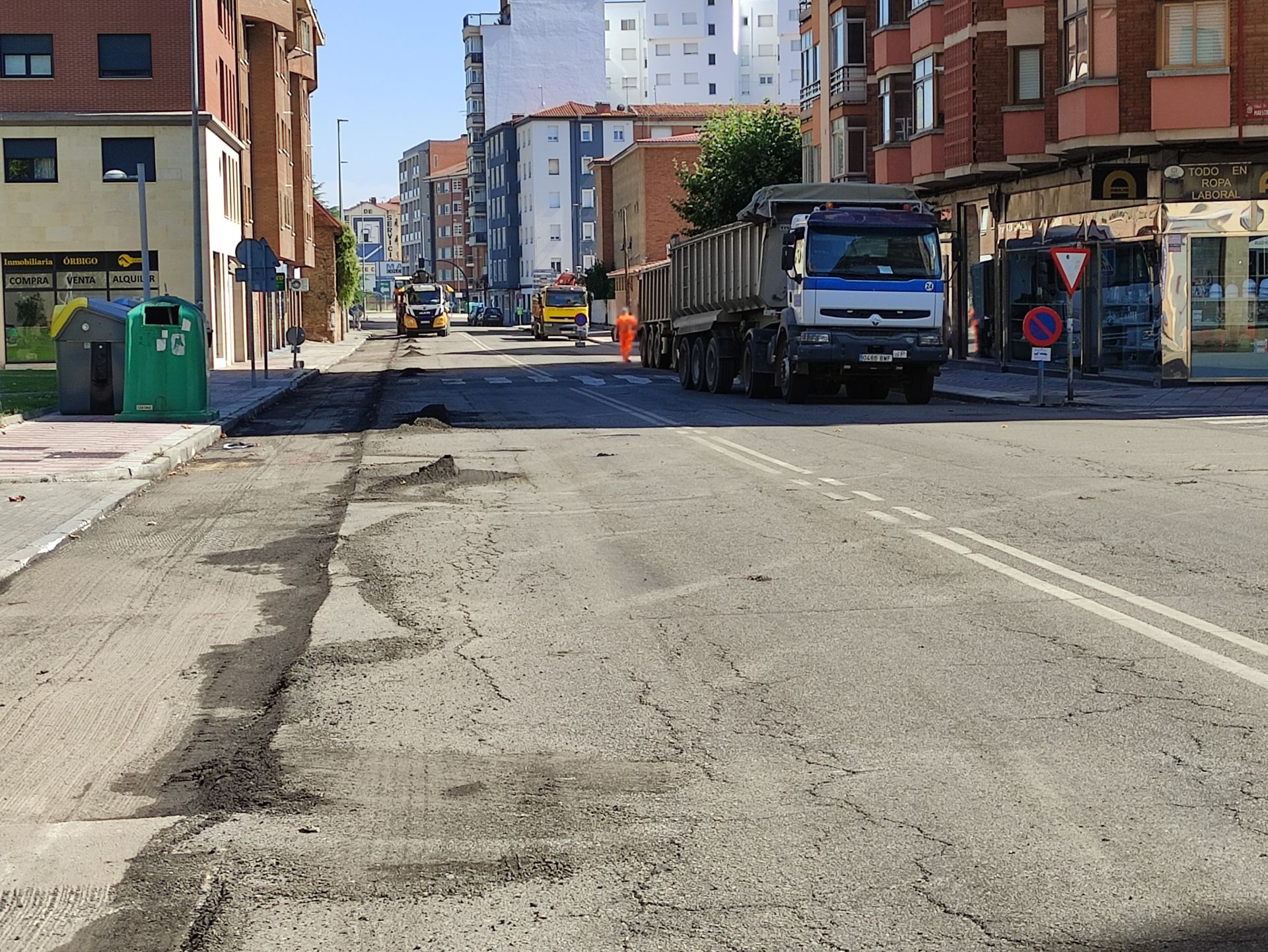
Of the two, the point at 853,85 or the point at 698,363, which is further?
the point at 853,85

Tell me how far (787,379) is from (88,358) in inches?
412

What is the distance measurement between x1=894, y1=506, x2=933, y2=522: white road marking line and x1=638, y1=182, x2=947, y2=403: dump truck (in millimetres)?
13427

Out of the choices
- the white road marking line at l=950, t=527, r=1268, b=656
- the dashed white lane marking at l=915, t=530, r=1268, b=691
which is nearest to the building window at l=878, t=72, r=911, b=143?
the white road marking line at l=950, t=527, r=1268, b=656

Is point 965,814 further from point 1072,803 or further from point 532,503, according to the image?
point 532,503

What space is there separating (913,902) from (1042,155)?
33.2 metres

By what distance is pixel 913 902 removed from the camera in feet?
13.9

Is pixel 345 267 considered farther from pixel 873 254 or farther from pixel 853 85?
pixel 873 254

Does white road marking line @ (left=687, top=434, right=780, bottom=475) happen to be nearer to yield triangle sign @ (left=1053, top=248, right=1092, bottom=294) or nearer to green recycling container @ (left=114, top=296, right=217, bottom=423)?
green recycling container @ (left=114, top=296, right=217, bottom=423)

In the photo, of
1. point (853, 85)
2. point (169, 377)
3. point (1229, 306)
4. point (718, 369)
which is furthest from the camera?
point (853, 85)

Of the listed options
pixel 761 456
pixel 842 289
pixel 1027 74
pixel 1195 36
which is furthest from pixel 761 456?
pixel 1027 74

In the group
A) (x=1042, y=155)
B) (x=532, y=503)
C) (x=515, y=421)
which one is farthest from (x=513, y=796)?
(x=1042, y=155)

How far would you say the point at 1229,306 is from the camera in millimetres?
30625

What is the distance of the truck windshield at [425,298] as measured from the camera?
93.4 m

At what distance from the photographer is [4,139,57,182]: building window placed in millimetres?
45969
